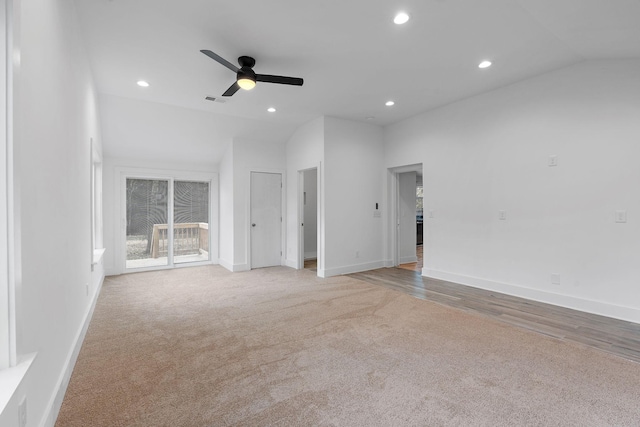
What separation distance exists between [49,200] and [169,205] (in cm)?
459

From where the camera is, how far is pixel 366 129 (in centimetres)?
588

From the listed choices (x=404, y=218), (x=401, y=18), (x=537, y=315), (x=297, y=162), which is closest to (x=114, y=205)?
(x=297, y=162)

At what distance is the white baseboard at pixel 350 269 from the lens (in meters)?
5.31

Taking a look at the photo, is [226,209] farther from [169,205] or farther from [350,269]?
[350,269]

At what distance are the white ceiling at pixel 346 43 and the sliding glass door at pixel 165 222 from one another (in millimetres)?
1989

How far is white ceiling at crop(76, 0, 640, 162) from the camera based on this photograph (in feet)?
8.34

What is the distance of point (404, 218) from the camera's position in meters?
6.52

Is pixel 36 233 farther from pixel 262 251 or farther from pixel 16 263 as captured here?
pixel 262 251

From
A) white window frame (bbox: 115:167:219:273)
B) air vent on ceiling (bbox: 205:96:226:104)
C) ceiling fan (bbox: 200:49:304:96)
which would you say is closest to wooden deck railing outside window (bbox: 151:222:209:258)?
white window frame (bbox: 115:167:219:273)

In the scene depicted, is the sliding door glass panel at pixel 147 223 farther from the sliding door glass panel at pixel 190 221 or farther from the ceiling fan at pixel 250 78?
the ceiling fan at pixel 250 78

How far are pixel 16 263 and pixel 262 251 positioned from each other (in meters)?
5.05

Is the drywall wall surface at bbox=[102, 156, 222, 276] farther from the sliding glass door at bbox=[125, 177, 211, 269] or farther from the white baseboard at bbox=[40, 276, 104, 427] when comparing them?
the white baseboard at bbox=[40, 276, 104, 427]

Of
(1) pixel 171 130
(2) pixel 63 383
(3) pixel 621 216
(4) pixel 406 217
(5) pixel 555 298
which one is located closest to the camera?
(2) pixel 63 383

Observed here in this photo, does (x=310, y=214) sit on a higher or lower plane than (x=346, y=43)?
lower
